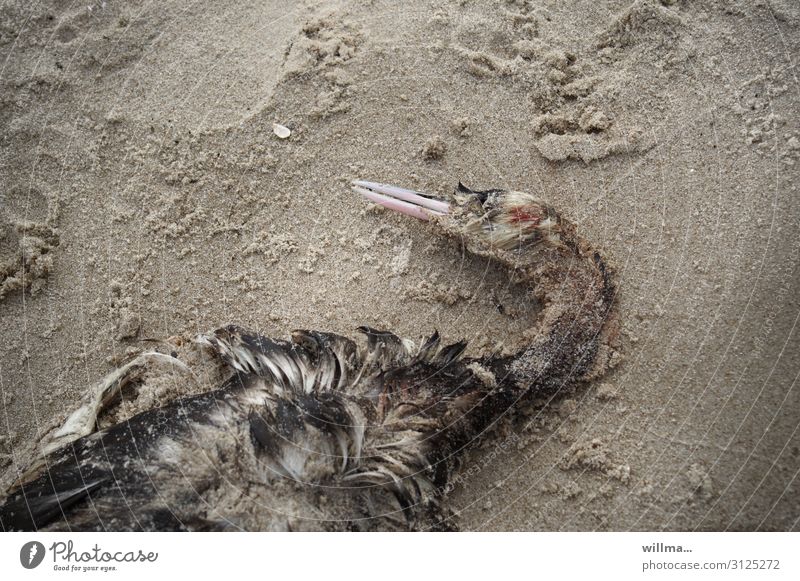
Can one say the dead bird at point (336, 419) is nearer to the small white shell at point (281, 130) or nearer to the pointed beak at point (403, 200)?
the pointed beak at point (403, 200)

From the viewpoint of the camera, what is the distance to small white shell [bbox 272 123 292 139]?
3004 mm

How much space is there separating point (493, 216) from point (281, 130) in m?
1.08

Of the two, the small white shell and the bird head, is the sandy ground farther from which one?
the bird head

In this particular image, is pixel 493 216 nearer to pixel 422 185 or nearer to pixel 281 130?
pixel 422 185

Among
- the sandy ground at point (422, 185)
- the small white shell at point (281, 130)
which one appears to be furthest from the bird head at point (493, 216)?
the small white shell at point (281, 130)

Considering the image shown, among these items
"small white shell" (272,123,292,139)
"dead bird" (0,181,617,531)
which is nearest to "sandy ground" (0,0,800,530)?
"small white shell" (272,123,292,139)

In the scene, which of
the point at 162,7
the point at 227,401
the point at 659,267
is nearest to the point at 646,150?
the point at 659,267

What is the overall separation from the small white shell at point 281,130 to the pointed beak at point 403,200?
1.36 feet

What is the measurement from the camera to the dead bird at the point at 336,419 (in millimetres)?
2080

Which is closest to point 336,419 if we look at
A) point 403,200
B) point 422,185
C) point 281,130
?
point 403,200

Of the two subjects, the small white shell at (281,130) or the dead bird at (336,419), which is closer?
the dead bird at (336,419)

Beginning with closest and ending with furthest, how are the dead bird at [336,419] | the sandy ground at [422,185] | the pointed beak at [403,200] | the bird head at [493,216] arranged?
1. the dead bird at [336,419]
2. the sandy ground at [422,185]
3. the bird head at [493,216]
4. the pointed beak at [403,200]

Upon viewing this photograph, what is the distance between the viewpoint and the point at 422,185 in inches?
117

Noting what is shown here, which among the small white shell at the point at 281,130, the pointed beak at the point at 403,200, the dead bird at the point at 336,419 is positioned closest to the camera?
the dead bird at the point at 336,419
